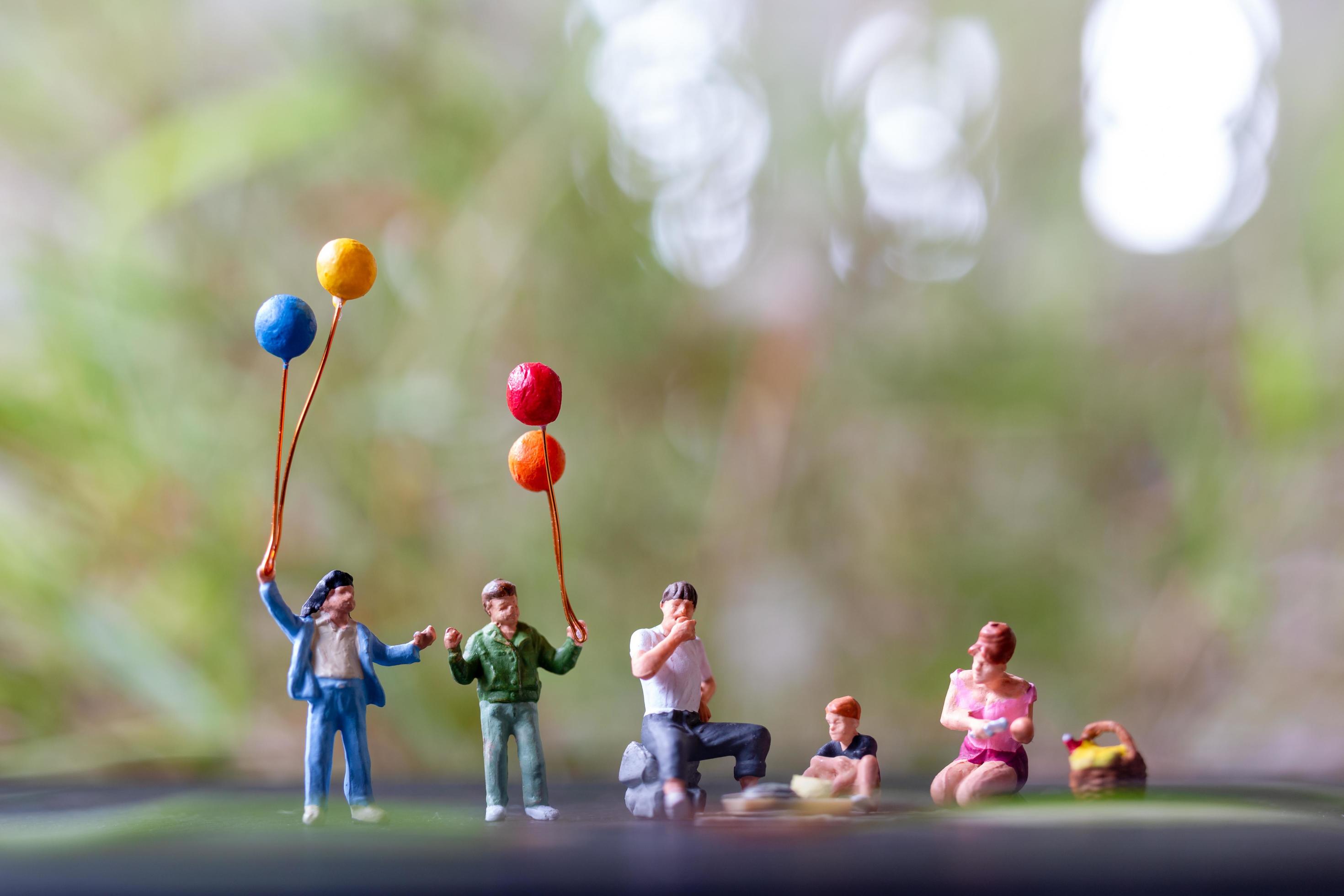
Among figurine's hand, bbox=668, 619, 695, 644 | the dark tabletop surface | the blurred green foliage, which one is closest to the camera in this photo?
the dark tabletop surface

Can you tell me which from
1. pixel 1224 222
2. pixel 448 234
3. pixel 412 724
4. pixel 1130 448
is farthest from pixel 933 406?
pixel 412 724

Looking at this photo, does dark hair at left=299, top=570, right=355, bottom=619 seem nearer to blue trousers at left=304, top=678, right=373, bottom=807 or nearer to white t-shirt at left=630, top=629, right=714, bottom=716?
blue trousers at left=304, top=678, right=373, bottom=807

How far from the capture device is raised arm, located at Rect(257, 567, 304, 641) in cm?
120

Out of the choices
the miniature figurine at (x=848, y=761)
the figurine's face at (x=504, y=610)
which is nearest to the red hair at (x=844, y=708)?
the miniature figurine at (x=848, y=761)

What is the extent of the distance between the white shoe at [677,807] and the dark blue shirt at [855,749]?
7.7 inches

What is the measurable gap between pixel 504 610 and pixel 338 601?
0.19 meters

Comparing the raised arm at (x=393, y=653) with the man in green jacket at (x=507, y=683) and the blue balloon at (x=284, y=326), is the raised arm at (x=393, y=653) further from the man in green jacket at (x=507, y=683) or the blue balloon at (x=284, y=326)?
the blue balloon at (x=284, y=326)

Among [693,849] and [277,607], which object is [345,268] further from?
[693,849]

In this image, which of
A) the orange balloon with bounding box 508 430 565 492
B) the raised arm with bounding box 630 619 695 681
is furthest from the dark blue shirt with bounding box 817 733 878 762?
the orange balloon with bounding box 508 430 565 492

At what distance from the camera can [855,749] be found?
132cm

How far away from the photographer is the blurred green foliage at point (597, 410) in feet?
6.03

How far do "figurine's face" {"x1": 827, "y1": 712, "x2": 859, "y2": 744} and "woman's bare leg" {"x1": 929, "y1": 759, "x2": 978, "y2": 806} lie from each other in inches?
4.4

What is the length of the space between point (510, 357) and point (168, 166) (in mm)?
633

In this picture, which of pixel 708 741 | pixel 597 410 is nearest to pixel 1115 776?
pixel 708 741
